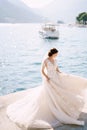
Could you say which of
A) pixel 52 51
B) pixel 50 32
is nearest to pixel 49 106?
pixel 52 51

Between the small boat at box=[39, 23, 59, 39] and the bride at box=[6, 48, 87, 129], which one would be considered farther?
the small boat at box=[39, 23, 59, 39]

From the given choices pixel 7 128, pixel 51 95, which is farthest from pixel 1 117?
pixel 51 95

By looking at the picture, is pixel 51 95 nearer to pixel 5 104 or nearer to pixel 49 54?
pixel 49 54

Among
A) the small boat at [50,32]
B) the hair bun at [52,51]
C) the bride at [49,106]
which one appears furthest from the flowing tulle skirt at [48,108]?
the small boat at [50,32]

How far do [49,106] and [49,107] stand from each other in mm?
36

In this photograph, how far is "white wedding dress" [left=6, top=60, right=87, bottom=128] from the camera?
7.97 m

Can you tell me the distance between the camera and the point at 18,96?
34.1 feet

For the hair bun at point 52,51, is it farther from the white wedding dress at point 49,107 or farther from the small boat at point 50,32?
the small boat at point 50,32

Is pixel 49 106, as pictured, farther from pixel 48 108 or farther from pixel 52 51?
pixel 52 51

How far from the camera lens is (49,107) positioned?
324 inches

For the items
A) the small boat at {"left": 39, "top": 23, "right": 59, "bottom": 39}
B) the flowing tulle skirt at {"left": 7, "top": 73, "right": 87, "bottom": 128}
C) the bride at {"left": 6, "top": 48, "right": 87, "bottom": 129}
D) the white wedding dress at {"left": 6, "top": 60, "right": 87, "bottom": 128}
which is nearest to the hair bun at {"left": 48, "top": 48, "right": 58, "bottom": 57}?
the bride at {"left": 6, "top": 48, "right": 87, "bottom": 129}

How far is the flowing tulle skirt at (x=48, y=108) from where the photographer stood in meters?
7.96

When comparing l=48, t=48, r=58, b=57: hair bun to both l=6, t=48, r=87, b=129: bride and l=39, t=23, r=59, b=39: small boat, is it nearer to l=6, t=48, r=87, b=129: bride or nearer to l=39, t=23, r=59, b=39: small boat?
l=6, t=48, r=87, b=129: bride

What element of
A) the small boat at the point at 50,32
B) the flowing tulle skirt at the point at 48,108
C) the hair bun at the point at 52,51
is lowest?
the small boat at the point at 50,32
